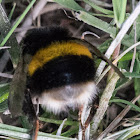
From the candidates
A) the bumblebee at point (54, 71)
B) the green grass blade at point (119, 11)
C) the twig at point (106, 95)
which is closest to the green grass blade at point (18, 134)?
the bumblebee at point (54, 71)

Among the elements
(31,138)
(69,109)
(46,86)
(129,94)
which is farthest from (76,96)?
(129,94)

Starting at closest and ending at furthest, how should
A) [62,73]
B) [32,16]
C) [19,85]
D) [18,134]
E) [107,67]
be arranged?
[62,73] → [19,85] → [18,134] → [107,67] → [32,16]

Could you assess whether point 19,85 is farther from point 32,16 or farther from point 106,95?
point 32,16

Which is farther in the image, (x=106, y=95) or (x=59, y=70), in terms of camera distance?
(x=106, y=95)

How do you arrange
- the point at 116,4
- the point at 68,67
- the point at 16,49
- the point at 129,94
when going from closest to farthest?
the point at 68,67, the point at 116,4, the point at 16,49, the point at 129,94

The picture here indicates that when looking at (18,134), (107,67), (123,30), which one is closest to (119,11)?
(123,30)

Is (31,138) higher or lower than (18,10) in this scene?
lower

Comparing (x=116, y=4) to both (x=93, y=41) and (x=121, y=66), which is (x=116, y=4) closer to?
(x=121, y=66)
